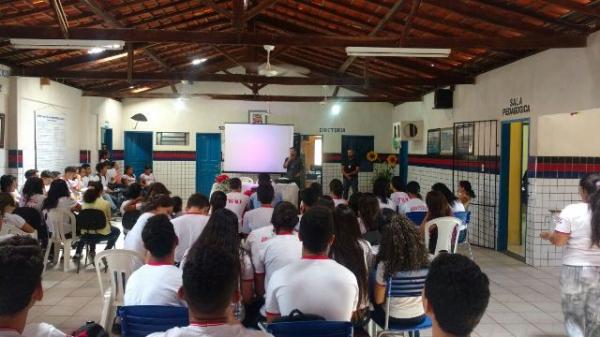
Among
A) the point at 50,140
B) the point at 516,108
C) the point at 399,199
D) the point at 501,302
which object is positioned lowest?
the point at 501,302

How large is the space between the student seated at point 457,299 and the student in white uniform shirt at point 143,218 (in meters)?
2.90

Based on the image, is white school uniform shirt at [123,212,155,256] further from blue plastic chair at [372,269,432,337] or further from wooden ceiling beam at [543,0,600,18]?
wooden ceiling beam at [543,0,600,18]

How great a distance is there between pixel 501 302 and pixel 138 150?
11.0 m

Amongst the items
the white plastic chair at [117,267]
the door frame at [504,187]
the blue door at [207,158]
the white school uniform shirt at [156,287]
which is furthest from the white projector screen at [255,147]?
the white school uniform shirt at [156,287]

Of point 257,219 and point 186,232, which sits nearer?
point 186,232

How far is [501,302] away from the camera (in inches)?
194

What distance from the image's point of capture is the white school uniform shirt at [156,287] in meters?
2.42

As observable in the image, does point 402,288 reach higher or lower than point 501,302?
higher

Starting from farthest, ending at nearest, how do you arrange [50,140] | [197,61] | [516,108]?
[197,61], [50,140], [516,108]

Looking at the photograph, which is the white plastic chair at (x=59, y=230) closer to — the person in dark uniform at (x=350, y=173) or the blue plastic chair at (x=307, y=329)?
the blue plastic chair at (x=307, y=329)

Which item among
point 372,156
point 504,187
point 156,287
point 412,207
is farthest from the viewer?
point 372,156

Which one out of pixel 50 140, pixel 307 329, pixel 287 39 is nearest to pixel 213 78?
pixel 50 140

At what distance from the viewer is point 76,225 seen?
602 cm

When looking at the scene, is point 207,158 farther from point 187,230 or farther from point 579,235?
point 579,235
